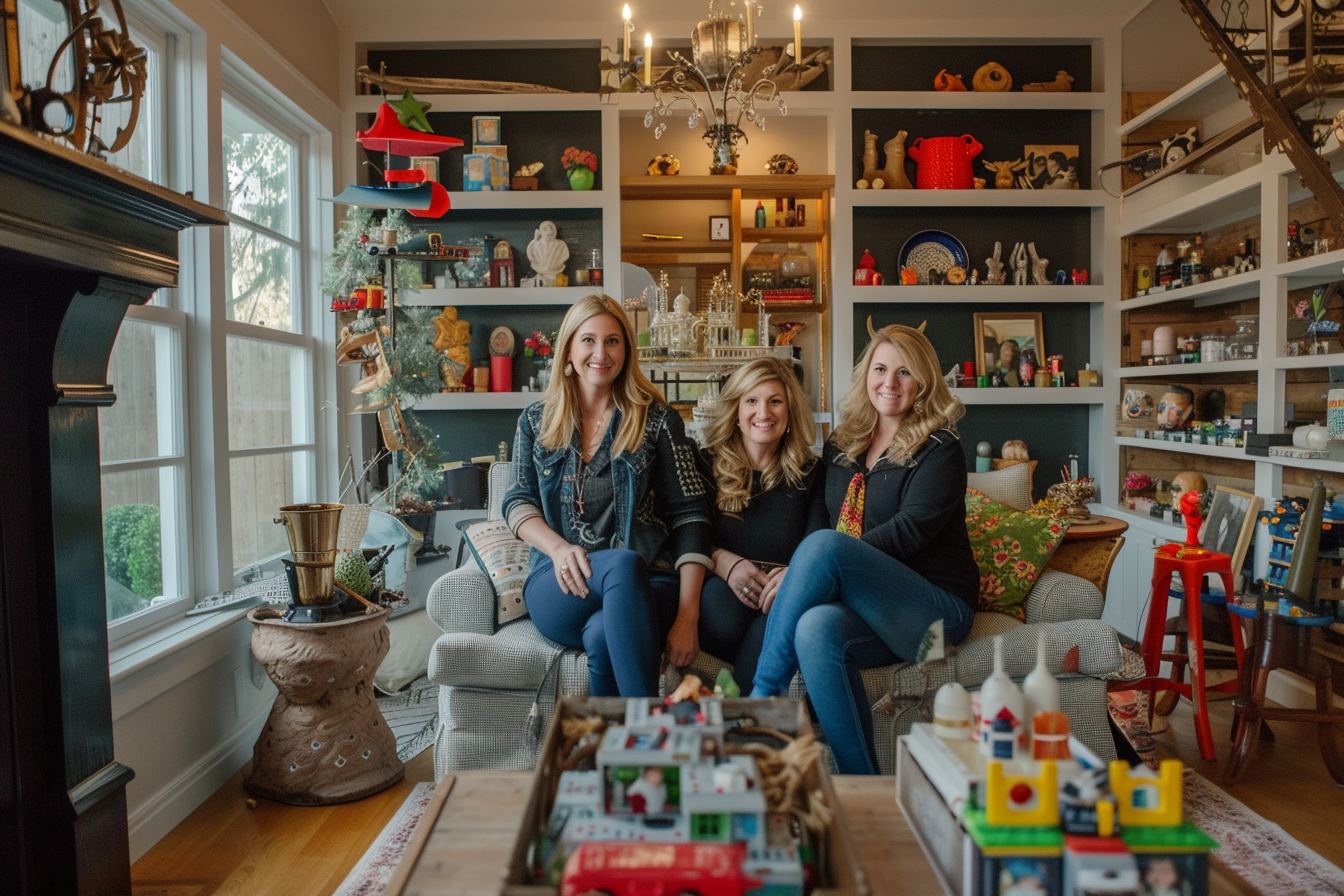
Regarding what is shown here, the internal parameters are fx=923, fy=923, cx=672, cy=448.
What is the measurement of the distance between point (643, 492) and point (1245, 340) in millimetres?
2494

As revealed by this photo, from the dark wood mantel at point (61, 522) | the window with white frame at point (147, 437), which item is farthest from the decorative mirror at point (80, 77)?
the window with white frame at point (147, 437)

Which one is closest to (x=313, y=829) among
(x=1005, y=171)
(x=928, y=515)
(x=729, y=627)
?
(x=729, y=627)

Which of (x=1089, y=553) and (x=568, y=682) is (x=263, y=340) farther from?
(x=1089, y=553)

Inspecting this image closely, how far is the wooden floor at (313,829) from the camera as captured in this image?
2.00 m

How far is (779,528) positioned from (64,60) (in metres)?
2.16

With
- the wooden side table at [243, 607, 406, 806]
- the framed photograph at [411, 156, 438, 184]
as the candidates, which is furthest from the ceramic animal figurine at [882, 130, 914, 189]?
the wooden side table at [243, 607, 406, 806]

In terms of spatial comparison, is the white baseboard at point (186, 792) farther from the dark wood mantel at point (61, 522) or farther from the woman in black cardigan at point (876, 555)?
the woman in black cardigan at point (876, 555)

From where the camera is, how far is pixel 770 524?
2.46m

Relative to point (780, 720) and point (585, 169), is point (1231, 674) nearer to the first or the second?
point (780, 720)

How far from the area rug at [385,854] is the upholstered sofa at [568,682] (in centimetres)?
14

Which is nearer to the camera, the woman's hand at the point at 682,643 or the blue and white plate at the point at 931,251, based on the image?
the woman's hand at the point at 682,643

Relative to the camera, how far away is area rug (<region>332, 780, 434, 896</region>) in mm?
1940

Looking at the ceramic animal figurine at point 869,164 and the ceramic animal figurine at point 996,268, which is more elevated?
the ceramic animal figurine at point 869,164

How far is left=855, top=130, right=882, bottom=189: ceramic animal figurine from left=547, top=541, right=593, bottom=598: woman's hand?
294 centimetres
